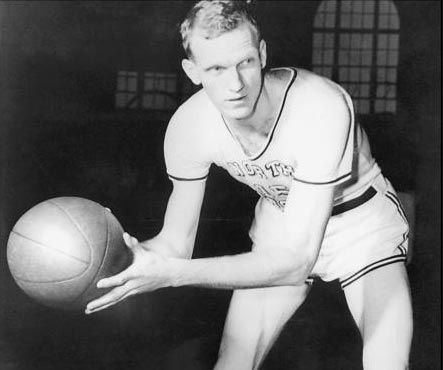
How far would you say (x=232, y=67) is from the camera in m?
1.99

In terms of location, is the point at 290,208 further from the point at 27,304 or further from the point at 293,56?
the point at 27,304

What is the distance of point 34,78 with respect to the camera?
9.27 feet

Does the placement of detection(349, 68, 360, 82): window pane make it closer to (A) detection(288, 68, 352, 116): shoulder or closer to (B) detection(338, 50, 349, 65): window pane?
(B) detection(338, 50, 349, 65): window pane

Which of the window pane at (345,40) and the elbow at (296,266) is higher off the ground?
the window pane at (345,40)

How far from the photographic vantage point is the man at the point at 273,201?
1848mm

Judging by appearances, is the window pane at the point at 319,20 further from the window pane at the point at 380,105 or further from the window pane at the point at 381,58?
the window pane at the point at 380,105

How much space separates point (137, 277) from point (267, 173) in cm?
64

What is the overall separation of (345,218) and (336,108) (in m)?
0.46

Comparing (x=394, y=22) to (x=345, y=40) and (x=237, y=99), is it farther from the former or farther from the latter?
(x=237, y=99)

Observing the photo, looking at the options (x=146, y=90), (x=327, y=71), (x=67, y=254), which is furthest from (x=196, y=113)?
(x=327, y=71)

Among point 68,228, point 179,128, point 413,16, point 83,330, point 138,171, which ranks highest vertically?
point 413,16

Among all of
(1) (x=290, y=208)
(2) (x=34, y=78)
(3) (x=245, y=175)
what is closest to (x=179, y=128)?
(3) (x=245, y=175)

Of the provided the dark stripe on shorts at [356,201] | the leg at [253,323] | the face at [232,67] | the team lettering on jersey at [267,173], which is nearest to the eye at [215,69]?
the face at [232,67]

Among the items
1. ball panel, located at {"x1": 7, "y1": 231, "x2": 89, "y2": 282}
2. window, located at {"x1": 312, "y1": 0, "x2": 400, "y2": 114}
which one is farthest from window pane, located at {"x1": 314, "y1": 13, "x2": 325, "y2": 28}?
ball panel, located at {"x1": 7, "y1": 231, "x2": 89, "y2": 282}
